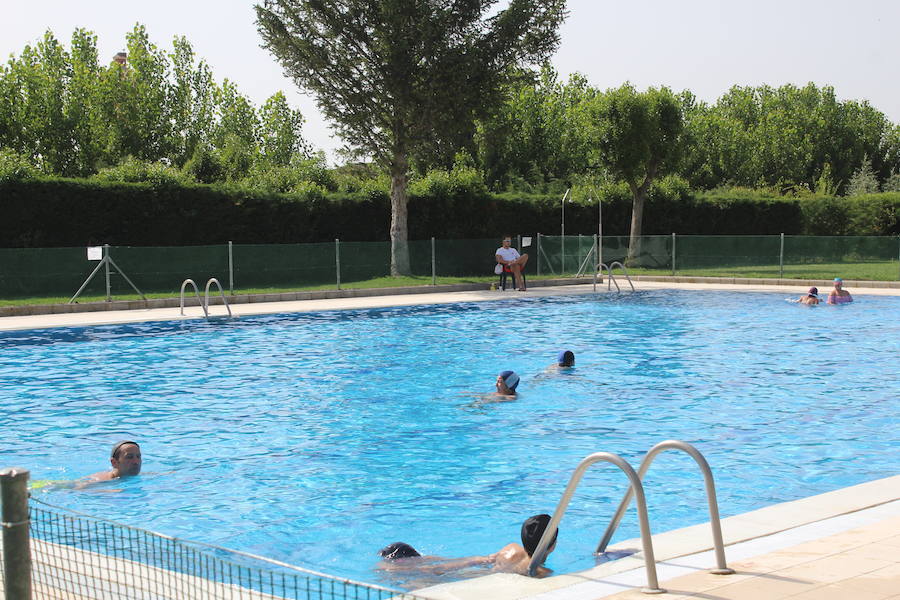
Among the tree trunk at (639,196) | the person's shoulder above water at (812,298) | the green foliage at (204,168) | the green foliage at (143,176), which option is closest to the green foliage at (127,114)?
the green foliage at (204,168)

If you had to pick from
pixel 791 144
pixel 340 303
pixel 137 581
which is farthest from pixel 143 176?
pixel 791 144

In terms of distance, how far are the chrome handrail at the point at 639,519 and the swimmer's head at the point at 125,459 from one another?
4.91 meters

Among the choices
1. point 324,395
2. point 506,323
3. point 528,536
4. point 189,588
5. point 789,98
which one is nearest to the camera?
point 189,588

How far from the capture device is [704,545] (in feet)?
20.4

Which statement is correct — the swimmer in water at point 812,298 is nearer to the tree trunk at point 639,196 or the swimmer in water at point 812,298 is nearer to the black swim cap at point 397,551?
the tree trunk at point 639,196

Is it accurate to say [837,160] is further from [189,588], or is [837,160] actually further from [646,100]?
[189,588]

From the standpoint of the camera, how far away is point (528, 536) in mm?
6586

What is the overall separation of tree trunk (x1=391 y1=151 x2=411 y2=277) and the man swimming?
24.2 metres

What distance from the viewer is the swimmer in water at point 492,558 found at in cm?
656

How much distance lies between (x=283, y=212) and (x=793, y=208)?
29895 mm

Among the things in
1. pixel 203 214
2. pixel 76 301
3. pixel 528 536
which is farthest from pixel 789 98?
pixel 528 536

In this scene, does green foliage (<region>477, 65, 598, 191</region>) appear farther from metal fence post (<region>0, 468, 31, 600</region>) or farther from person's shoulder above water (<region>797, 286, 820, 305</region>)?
metal fence post (<region>0, 468, 31, 600</region>)

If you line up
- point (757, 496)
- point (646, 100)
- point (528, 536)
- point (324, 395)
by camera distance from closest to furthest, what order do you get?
point (528, 536) < point (757, 496) < point (324, 395) < point (646, 100)

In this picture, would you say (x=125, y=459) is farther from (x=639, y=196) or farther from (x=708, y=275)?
(x=639, y=196)
